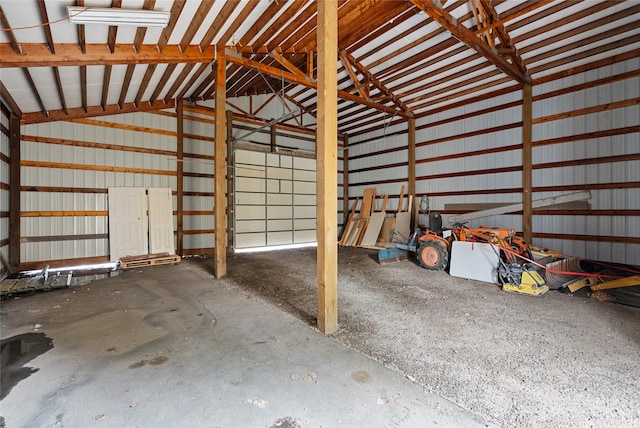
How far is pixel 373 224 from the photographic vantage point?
9906mm

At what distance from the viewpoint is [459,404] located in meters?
1.94

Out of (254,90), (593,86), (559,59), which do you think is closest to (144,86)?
(254,90)

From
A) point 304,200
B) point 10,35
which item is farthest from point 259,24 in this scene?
point 304,200

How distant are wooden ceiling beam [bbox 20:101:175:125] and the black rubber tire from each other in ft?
24.7

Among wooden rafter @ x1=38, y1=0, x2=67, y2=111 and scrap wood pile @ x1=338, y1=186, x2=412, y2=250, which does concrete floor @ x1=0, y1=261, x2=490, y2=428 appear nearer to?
wooden rafter @ x1=38, y1=0, x2=67, y2=111

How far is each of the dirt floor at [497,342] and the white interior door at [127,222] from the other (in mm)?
3995

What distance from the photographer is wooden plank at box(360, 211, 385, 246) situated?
9.60 metres

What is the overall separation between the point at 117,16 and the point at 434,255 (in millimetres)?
6255

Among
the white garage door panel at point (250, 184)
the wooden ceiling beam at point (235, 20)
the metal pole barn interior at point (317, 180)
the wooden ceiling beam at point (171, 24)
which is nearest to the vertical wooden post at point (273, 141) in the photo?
the metal pole barn interior at point (317, 180)

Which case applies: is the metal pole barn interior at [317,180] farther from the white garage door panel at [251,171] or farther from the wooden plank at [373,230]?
the wooden plank at [373,230]

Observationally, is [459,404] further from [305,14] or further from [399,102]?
[399,102]

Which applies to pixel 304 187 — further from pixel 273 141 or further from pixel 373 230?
pixel 373 230

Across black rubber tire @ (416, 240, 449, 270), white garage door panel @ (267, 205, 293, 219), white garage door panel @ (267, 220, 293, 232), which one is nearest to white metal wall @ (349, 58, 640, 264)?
black rubber tire @ (416, 240, 449, 270)

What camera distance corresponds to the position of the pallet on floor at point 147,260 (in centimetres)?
648
